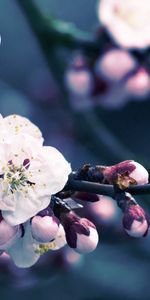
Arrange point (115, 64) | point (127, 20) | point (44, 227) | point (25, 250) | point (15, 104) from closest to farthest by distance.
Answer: point (44, 227)
point (25, 250)
point (115, 64)
point (127, 20)
point (15, 104)

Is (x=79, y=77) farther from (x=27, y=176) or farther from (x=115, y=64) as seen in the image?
(x=27, y=176)

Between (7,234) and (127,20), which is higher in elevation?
(127,20)

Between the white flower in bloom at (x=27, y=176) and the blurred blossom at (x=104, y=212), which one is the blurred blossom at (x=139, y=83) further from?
the white flower in bloom at (x=27, y=176)

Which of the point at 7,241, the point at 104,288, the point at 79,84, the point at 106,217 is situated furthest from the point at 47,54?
the point at 7,241

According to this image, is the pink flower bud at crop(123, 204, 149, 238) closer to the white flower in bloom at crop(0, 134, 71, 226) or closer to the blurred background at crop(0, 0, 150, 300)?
the white flower in bloom at crop(0, 134, 71, 226)

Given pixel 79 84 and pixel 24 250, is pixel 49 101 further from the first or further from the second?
pixel 24 250

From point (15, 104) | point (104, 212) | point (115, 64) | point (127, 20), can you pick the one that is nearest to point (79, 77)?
point (115, 64)

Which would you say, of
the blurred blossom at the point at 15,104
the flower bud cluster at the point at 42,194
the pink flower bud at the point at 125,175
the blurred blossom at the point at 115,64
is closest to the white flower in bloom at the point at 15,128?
the flower bud cluster at the point at 42,194
